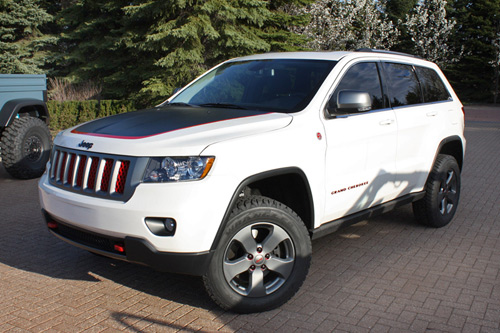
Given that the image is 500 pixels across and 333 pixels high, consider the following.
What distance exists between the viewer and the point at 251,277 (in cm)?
371

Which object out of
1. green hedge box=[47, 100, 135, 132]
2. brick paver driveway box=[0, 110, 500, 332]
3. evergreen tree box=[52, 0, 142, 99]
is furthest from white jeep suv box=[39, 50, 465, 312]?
evergreen tree box=[52, 0, 142, 99]

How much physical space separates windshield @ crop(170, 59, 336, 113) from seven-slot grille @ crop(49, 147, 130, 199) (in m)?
1.37

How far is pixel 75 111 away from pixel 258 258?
1758 cm

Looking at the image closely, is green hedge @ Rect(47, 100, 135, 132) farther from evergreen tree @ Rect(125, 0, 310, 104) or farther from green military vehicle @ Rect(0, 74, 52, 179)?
green military vehicle @ Rect(0, 74, 52, 179)

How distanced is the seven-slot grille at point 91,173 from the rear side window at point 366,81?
2066 millimetres

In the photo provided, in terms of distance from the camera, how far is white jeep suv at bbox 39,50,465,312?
3334 mm

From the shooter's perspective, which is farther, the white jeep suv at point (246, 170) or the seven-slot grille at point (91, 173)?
the seven-slot grille at point (91, 173)

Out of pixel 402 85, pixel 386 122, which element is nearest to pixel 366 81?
pixel 386 122

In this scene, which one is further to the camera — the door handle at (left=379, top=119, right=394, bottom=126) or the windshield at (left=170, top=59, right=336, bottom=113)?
the door handle at (left=379, top=119, right=394, bottom=126)

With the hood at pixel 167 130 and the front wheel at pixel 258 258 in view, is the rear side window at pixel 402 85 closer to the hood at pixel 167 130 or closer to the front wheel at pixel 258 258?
the hood at pixel 167 130

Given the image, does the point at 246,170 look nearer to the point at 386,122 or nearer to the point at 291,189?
the point at 291,189

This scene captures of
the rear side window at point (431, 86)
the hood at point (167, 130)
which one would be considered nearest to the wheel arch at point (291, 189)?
the hood at point (167, 130)

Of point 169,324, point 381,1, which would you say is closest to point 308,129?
point 169,324

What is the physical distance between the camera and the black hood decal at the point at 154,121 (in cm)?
367
